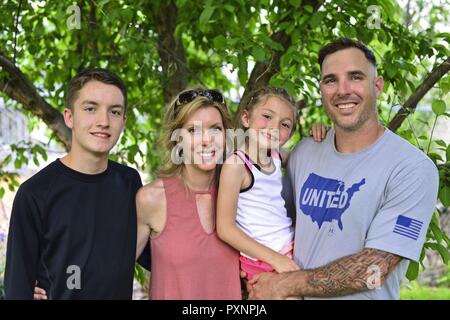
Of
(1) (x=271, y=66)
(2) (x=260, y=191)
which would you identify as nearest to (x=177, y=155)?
(2) (x=260, y=191)

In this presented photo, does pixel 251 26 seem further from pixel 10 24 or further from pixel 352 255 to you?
pixel 352 255

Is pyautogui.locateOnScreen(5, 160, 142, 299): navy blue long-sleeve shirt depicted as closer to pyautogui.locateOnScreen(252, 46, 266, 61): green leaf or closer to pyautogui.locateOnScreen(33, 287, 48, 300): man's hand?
pyautogui.locateOnScreen(33, 287, 48, 300): man's hand

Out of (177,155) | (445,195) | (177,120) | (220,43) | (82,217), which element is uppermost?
(220,43)

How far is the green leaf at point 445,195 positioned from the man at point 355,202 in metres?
0.41

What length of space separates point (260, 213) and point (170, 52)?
170cm

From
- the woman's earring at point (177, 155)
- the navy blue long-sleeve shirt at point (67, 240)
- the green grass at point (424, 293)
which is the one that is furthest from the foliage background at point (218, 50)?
the green grass at point (424, 293)

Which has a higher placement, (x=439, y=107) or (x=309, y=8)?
(x=309, y=8)

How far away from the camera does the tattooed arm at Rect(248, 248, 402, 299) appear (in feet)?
7.07

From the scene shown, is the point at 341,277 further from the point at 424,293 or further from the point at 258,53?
the point at 424,293

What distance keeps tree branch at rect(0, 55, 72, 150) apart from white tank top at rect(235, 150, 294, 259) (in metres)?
1.58

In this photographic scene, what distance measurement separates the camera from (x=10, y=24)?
11.7 ft

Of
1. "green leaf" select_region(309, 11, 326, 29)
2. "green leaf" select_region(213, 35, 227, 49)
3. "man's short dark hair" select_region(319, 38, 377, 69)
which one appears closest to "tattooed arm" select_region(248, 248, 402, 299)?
"man's short dark hair" select_region(319, 38, 377, 69)

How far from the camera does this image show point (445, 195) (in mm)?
2605
